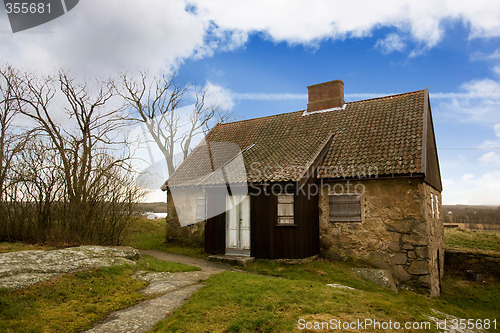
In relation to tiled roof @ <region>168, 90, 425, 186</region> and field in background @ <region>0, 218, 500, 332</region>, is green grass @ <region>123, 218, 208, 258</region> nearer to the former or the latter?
tiled roof @ <region>168, 90, 425, 186</region>

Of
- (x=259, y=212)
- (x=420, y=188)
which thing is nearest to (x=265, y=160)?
(x=259, y=212)

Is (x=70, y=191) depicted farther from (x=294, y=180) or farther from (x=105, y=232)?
(x=294, y=180)

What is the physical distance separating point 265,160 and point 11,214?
32.1 feet

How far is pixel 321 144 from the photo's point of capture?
14.3m

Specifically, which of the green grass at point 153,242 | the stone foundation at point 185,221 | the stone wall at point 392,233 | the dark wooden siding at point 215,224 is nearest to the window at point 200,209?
the stone foundation at point 185,221

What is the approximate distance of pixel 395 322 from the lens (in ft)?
20.3

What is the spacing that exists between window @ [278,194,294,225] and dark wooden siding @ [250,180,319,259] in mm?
179

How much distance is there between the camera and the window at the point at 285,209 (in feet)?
40.7

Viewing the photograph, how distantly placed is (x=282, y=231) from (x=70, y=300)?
7.35m

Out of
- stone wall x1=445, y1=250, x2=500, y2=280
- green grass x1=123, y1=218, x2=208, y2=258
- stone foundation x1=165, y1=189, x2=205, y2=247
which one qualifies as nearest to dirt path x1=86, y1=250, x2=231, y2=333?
green grass x1=123, y1=218, x2=208, y2=258

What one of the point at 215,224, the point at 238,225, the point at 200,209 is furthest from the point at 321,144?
the point at 200,209

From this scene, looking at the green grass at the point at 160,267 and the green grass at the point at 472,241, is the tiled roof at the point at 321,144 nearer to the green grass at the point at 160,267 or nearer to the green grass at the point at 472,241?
the green grass at the point at 160,267

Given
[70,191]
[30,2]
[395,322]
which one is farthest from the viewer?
[70,191]

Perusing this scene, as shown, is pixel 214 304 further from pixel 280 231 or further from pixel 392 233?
pixel 392 233
